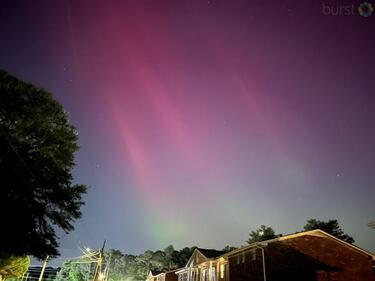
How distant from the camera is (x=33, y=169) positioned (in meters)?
18.3

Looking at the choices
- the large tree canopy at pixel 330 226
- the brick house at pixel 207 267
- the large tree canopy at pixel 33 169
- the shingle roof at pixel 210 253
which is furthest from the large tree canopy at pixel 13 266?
the large tree canopy at pixel 330 226

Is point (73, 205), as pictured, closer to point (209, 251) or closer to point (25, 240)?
point (25, 240)

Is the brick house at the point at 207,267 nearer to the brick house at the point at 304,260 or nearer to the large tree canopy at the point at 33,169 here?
the brick house at the point at 304,260

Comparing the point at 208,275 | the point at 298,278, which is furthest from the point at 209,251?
the point at 298,278

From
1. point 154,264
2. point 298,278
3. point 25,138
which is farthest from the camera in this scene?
point 154,264

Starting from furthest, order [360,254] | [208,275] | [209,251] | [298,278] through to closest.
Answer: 1. [209,251]
2. [208,275]
3. [360,254]
4. [298,278]

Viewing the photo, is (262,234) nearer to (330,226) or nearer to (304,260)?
(330,226)

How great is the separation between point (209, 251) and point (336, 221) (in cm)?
3393

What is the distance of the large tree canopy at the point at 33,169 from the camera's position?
16938 mm

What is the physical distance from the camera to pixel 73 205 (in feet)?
66.3

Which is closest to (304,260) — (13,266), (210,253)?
(210,253)

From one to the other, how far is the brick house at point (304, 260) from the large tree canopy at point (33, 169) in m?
15.3

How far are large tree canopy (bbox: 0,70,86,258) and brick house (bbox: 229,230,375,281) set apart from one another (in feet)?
50.4

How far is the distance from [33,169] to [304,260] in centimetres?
2231
